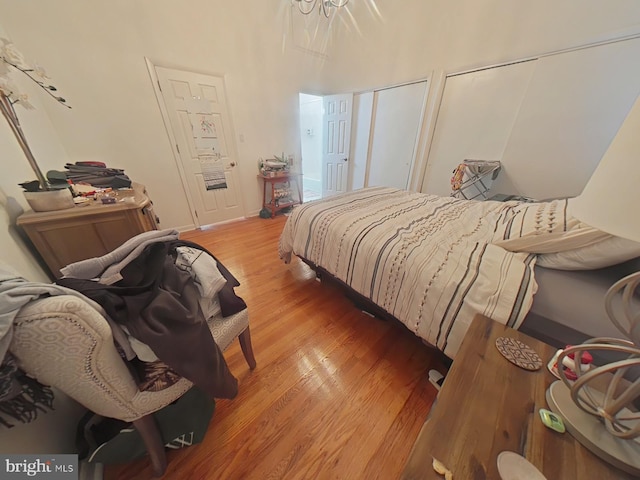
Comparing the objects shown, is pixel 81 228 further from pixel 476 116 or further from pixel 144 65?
pixel 476 116

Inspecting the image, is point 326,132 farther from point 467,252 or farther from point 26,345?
point 26,345

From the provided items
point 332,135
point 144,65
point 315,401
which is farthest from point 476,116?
point 144,65

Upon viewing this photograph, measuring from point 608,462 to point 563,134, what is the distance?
301 centimetres

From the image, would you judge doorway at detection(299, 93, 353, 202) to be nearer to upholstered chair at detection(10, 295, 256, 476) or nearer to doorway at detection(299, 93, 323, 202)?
doorway at detection(299, 93, 323, 202)

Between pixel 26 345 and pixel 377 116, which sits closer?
pixel 26 345

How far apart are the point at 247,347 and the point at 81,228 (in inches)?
48.5

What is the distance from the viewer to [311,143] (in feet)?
18.5

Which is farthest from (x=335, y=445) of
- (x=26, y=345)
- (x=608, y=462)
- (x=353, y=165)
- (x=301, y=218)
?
(x=353, y=165)

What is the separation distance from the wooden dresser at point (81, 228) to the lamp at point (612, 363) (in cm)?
196

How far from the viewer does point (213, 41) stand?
2576mm

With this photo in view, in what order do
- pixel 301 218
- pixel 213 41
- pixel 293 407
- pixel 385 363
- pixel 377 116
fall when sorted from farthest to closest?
pixel 377 116 → pixel 213 41 → pixel 301 218 → pixel 385 363 → pixel 293 407

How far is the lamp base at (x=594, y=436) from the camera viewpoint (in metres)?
0.43

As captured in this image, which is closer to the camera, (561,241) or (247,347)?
(561,241)

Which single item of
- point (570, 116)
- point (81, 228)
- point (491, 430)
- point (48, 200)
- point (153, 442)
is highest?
point (570, 116)
